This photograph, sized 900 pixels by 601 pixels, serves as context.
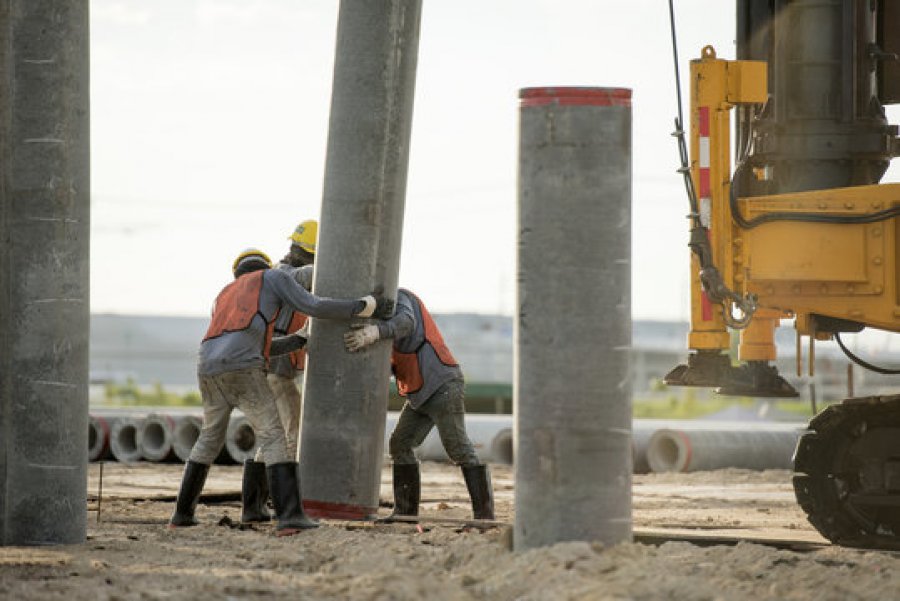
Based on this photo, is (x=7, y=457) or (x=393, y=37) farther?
(x=393, y=37)

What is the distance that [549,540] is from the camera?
900 centimetres

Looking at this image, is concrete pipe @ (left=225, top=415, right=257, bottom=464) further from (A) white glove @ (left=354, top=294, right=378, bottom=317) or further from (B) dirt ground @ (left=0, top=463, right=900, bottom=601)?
(A) white glove @ (left=354, top=294, right=378, bottom=317)

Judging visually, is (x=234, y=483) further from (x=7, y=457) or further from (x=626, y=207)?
(x=626, y=207)

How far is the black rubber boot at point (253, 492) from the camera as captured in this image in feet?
42.1

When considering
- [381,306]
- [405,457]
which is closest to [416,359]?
[381,306]

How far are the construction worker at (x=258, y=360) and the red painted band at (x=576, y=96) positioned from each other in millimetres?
3136

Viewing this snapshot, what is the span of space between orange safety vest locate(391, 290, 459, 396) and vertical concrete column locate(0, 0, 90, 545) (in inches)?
108

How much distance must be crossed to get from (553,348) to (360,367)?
3.67 meters

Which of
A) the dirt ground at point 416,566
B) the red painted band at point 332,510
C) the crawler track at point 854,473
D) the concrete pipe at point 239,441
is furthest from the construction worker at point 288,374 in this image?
the concrete pipe at point 239,441

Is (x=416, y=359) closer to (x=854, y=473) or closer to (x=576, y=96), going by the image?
(x=854, y=473)

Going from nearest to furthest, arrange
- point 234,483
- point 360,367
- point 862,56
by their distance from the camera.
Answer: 1. point 862,56
2. point 360,367
3. point 234,483

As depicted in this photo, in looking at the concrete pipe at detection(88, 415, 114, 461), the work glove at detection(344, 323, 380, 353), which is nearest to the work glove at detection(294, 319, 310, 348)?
the work glove at detection(344, 323, 380, 353)

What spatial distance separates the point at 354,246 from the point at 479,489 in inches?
75.2

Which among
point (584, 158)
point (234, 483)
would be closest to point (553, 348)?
point (584, 158)
